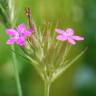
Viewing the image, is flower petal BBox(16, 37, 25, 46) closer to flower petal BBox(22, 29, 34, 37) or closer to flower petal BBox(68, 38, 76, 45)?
flower petal BBox(22, 29, 34, 37)

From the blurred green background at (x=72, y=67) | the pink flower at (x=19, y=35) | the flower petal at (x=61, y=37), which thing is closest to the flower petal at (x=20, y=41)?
the pink flower at (x=19, y=35)

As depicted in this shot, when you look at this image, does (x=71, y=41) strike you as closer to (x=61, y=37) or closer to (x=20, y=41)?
(x=61, y=37)

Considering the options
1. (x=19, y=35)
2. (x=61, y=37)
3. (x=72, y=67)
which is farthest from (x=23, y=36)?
(x=72, y=67)

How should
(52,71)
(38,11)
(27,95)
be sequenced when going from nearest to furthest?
(52,71) → (27,95) → (38,11)

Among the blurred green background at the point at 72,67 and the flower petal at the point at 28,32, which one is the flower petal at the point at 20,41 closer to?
the flower petal at the point at 28,32

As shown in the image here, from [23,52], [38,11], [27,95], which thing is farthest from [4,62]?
[23,52]

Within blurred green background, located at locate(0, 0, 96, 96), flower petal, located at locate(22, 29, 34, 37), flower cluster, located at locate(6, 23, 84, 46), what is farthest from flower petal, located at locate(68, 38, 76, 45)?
blurred green background, located at locate(0, 0, 96, 96)

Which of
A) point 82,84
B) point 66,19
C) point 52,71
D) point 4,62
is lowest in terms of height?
point 82,84

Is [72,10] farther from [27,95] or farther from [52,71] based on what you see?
[52,71]
